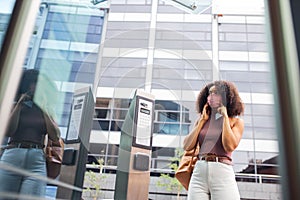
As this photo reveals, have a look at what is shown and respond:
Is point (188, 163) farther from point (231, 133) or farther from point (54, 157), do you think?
point (54, 157)

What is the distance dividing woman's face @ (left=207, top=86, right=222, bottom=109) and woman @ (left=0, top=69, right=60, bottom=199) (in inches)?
38.5

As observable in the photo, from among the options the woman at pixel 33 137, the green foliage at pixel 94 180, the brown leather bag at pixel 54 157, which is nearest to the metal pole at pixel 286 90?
the woman at pixel 33 137

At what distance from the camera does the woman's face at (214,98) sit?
168 centimetres

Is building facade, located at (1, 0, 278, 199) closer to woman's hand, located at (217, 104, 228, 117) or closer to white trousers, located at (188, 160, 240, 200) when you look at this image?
woman's hand, located at (217, 104, 228, 117)

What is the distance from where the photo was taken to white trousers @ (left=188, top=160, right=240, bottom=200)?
1.33 meters

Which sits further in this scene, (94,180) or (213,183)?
(94,180)

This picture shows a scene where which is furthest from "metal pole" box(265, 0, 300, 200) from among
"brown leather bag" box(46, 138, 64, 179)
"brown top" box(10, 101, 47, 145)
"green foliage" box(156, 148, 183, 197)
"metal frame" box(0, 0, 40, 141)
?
"green foliage" box(156, 148, 183, 197)

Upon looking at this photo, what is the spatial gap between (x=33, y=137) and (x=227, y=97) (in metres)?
1.18

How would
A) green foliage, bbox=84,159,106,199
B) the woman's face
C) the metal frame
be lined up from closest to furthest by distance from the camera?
the metal frame < the woman's face < green foliage, bbox=84,159,106,199

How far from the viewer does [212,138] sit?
4.95 feet

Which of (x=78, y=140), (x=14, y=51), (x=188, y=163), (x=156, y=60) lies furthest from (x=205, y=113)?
(x=14, y=51)

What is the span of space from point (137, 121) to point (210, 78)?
2.22 ft

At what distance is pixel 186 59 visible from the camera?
2211 millimetres

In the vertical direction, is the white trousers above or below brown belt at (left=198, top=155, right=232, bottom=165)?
below
